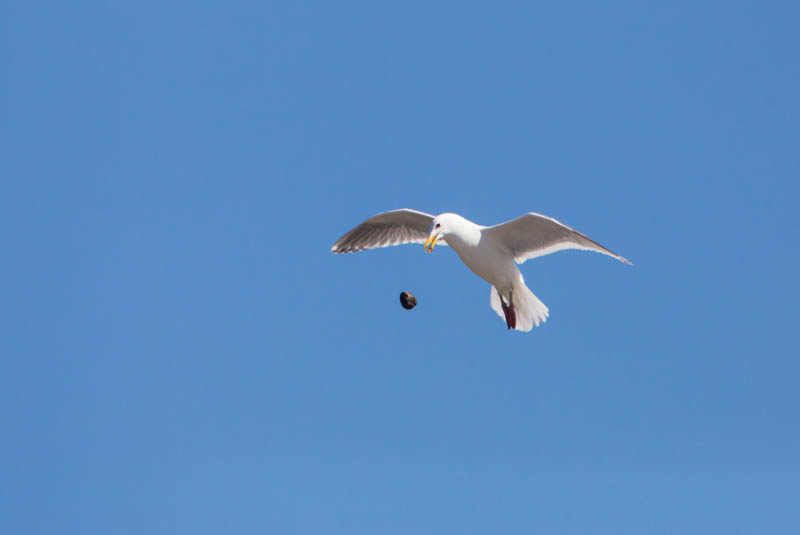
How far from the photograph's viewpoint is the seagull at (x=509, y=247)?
956cm

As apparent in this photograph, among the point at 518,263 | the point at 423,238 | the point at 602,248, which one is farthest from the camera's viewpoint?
the point at 423,238

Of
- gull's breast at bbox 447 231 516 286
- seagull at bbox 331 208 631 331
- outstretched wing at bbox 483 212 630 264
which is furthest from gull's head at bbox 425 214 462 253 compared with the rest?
outstretched wing at bbox 483 212 630 264

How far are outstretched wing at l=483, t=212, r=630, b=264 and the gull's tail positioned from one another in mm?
395

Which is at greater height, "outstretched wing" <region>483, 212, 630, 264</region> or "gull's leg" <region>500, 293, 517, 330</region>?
"outstretched wing" <region>483, 212, 630, 264</region>

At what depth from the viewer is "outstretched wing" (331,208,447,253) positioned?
11.0 m

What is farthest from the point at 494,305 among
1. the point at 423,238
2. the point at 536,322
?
the point at 423,238

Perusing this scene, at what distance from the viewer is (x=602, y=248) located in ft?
30.3

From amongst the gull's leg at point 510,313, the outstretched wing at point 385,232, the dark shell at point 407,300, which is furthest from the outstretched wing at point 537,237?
the outstretched wing at point 385,232

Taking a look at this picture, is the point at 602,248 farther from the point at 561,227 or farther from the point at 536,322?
the point at 536,322

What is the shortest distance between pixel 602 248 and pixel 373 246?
3.02 m

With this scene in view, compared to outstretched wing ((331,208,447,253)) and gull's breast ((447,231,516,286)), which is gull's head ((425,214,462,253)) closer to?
gull's breast ((447,231,516,286))

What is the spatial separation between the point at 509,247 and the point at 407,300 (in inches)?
47.1

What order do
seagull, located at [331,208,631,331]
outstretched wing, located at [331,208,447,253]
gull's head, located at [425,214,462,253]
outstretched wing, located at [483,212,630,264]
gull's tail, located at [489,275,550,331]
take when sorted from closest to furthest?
outstretched wing, located at [483,212,630,264] → seagull, located at [331,208,631,331] → gull's head, located at [425,214,462,253] → gull's tail, located at [489,275,550,331] → outstretched wing, located at [331,208,447,253]

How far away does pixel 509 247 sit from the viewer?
1002 cm
